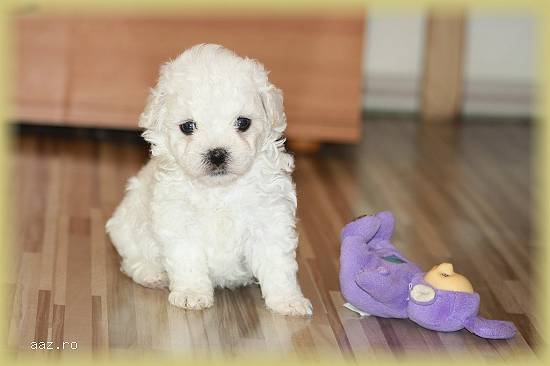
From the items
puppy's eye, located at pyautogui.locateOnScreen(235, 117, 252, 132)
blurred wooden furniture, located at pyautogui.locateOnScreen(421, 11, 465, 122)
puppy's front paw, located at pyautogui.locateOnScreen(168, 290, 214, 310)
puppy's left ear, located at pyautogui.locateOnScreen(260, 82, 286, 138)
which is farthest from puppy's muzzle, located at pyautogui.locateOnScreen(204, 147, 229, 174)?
blurred wooden furniture, located at pyautogui.locateOnScreen(421, 11, 465, 122)

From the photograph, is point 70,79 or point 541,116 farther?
point 541,116

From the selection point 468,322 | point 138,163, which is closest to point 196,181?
point 468,322

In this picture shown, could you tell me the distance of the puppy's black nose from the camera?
302cm

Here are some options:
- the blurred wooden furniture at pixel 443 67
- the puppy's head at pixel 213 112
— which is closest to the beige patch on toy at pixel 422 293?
the puppy's head at pixel 213 112

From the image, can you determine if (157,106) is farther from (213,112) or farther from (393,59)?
(393,59)

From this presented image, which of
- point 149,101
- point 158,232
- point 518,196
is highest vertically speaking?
point 149,101

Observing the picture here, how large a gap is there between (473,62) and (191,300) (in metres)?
4.00

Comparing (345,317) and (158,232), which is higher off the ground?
(158,232)

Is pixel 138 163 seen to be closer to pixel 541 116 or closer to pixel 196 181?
pixel 196 181

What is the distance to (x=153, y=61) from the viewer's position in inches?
216

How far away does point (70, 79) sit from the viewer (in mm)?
5598

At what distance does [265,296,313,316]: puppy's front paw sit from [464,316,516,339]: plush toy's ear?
0.49 metres

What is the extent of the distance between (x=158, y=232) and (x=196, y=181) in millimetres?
200

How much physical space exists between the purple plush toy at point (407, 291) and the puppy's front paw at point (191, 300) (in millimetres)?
427
